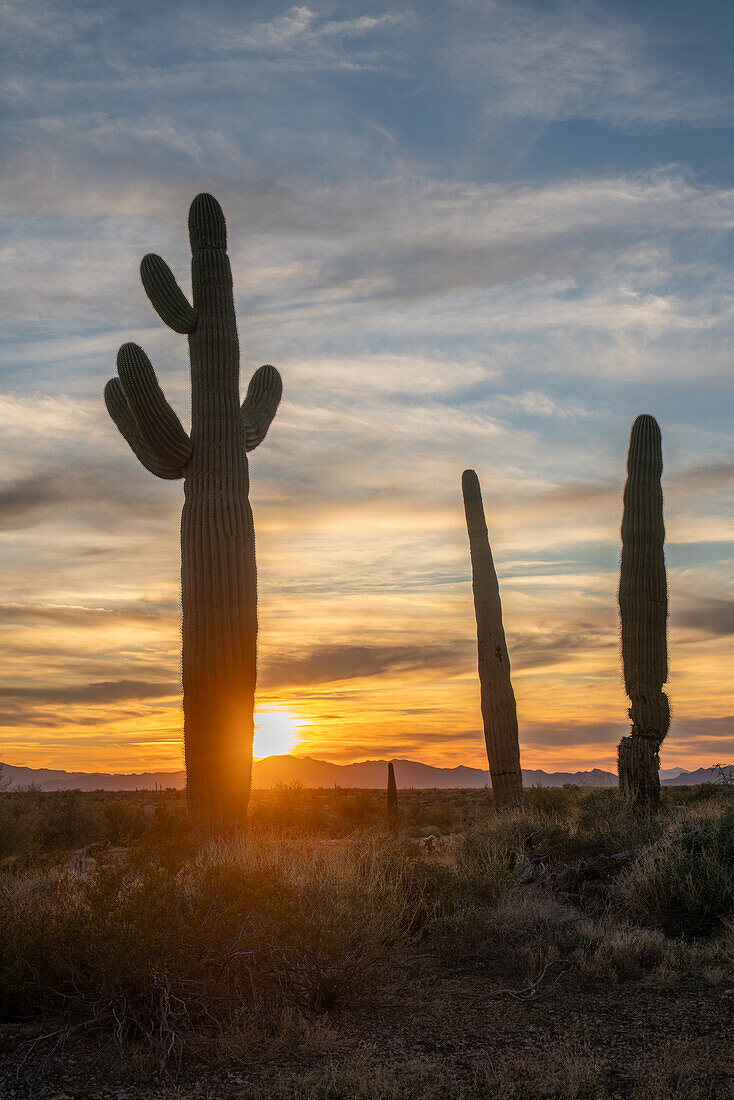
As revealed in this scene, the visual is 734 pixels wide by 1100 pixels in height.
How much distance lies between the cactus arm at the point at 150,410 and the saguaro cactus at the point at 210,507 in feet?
0.05

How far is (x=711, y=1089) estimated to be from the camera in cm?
590

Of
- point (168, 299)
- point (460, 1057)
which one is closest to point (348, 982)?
point (460, 1057)

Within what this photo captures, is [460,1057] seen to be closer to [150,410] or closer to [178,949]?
[178,949]

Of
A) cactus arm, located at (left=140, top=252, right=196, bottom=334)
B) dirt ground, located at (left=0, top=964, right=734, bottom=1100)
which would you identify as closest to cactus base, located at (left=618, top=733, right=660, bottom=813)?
dirt ground, located at (left=0, top=964, right=734, bottom=1100)

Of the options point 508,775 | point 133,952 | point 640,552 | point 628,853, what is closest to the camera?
point 133,952

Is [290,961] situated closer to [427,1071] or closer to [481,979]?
[427,1071]

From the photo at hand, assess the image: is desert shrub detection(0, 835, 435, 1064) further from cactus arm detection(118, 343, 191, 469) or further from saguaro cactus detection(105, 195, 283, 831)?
cactus arm detection(118, 343, 191, 469)

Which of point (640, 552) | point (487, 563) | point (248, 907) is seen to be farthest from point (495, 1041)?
point (487, 563)

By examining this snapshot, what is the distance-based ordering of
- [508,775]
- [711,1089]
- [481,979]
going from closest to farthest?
[711,1089]
[481,979]
[508,775]

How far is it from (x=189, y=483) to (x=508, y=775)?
32.8 feet

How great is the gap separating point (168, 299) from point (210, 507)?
3865 millimetres

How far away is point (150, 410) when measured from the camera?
13945mm

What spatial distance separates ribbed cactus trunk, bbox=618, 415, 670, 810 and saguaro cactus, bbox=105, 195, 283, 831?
712 centimetres

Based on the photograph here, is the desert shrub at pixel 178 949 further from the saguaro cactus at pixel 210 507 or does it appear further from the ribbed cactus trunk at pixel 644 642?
the ribbed cactus trunk at pixel 644 642
